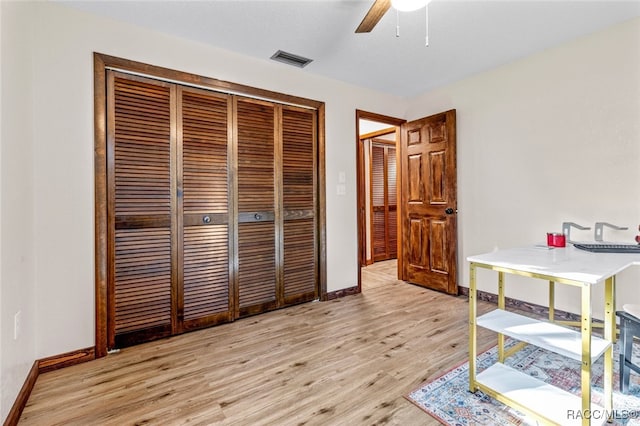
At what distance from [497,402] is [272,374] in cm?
132

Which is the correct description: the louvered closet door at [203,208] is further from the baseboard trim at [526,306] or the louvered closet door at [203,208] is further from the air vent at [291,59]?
the baseboard trim at [526,306]

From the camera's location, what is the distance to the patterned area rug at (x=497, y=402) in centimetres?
158

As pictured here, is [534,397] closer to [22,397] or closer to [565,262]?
[565,262]

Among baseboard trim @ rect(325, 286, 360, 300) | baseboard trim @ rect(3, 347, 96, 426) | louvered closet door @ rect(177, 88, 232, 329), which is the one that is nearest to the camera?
baseboard trim @ rect(3, 347, 96, 426)

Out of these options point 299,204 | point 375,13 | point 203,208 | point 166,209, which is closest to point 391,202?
point 299,204

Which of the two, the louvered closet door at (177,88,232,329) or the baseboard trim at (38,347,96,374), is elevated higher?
the louvered closet door at (177,88,232,329)

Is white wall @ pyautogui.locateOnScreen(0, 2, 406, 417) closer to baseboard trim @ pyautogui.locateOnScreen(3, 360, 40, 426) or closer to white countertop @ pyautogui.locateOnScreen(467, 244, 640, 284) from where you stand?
baseboard trim @ pyautogui.locateOnScreen(3, 360, 40, 426)

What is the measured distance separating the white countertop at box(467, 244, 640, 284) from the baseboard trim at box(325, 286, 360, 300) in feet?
6.54

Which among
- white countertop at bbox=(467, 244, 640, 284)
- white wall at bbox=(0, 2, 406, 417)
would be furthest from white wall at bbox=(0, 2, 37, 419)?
white countertop at bbox=(467, 244, 640, 284)

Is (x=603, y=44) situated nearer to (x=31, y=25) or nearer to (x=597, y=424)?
(x=597, y=424)

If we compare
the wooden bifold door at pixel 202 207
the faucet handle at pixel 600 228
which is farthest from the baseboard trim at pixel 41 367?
the faucet handle at pixel 600 228

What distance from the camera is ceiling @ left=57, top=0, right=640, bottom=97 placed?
221 centimetres

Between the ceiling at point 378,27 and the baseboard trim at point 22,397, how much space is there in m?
2.45

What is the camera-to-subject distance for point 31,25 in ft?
6.65
